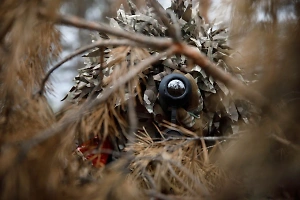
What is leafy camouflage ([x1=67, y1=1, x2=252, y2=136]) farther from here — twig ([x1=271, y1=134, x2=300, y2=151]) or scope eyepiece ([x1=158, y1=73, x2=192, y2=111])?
twig ([x1=271, y1=134, x2=300, y2=151])

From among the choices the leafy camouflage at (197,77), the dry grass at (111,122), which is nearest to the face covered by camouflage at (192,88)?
the leafy camouflage at (197,77)

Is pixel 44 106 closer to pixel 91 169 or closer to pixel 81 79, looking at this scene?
pixel 91 169

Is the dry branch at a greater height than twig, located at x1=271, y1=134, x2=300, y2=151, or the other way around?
the dry branch

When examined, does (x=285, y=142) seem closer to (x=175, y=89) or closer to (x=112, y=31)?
(x=112, y=31)

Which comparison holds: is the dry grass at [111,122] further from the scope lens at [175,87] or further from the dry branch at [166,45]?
the scope lens at [175,87]

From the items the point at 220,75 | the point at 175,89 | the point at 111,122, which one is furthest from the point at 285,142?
the point at 175,89

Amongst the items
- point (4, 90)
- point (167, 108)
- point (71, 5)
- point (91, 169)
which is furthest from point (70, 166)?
point (167, 108)

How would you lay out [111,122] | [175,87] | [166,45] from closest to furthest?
[166,45]
[111,122]
[175,87]

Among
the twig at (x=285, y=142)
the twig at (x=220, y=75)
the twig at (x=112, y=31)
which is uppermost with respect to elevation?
the twig at (x=112, y=31)

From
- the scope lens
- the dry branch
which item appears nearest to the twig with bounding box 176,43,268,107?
the dry branch
